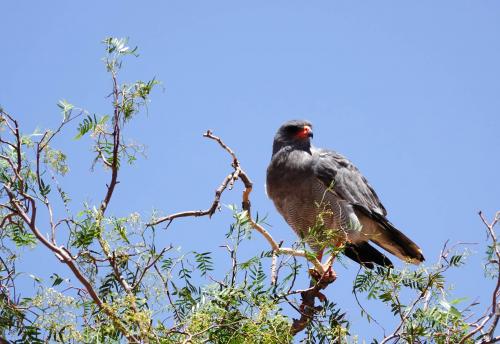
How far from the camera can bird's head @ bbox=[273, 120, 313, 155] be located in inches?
296

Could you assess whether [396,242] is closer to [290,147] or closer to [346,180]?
[346,180]

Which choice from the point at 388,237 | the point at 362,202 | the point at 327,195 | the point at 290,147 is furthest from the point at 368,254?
the point at 290,147

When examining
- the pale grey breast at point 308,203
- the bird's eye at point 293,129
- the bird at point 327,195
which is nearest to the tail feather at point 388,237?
the bird at point 327,195

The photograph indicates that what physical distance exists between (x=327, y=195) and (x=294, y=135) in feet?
2.40

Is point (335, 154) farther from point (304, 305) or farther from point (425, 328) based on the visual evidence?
point (425, 328)

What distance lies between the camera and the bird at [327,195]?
7184 mm

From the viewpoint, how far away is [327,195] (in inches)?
284

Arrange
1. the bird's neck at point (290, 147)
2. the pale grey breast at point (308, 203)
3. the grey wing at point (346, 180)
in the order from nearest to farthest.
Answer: the pale grey breast at point (308, 203)
the grey wing at point (346, 180)
the bird's neck at point (290, 147)

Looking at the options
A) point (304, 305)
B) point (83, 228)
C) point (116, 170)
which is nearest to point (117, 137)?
point (116, 170)

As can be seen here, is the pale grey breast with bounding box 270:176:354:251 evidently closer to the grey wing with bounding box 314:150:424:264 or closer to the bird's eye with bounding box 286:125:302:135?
the grey wing with bounding box 314:150:424:264

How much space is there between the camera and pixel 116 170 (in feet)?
13.8

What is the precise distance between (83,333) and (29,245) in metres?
0.70

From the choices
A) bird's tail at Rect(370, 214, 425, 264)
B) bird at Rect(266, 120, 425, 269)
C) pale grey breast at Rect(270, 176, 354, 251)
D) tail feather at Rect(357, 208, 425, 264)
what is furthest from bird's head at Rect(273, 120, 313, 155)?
bird's tail at Rect(370, 214, 425, 264)

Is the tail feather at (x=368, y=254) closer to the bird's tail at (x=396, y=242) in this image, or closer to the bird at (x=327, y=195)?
the bird at (x=327, y=195)
